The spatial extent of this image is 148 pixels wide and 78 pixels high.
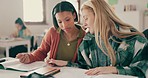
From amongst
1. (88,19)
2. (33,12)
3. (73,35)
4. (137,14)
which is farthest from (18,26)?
(88,19)

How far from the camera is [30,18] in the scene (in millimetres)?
5805

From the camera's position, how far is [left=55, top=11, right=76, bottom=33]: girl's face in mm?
1498

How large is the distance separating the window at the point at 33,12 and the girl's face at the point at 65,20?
4.20 meters

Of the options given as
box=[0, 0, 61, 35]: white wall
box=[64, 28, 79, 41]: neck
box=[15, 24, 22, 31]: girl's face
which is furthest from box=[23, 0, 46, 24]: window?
box=[64, 28, 79, 41]: neck

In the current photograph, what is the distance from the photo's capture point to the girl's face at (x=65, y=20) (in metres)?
1.50

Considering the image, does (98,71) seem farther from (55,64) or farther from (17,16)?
(17,16)

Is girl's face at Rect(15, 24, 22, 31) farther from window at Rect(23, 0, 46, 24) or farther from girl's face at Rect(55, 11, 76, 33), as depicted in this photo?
girl's face at Rect(55, 11, 76, 33)

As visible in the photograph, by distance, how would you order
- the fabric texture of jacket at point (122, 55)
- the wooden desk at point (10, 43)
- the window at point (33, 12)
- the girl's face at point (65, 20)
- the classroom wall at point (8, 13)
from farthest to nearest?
the window at point (33, 12) < the classroom wall at point (8, 13) < the wooden desk at point (10, 43) < the girl's face at point (65, 20) < the fabric texture of jacket at point (122, 55)

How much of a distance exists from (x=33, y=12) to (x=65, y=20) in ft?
14.5

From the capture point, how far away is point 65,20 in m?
1.50

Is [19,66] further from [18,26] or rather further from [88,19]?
[18,26]

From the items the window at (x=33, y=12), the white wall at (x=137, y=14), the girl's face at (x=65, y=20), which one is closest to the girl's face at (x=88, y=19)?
the girl's face at (x=65, y=20)

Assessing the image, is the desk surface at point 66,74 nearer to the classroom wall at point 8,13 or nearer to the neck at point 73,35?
the neck at point 73,35

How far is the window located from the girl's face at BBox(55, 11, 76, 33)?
420 cm
